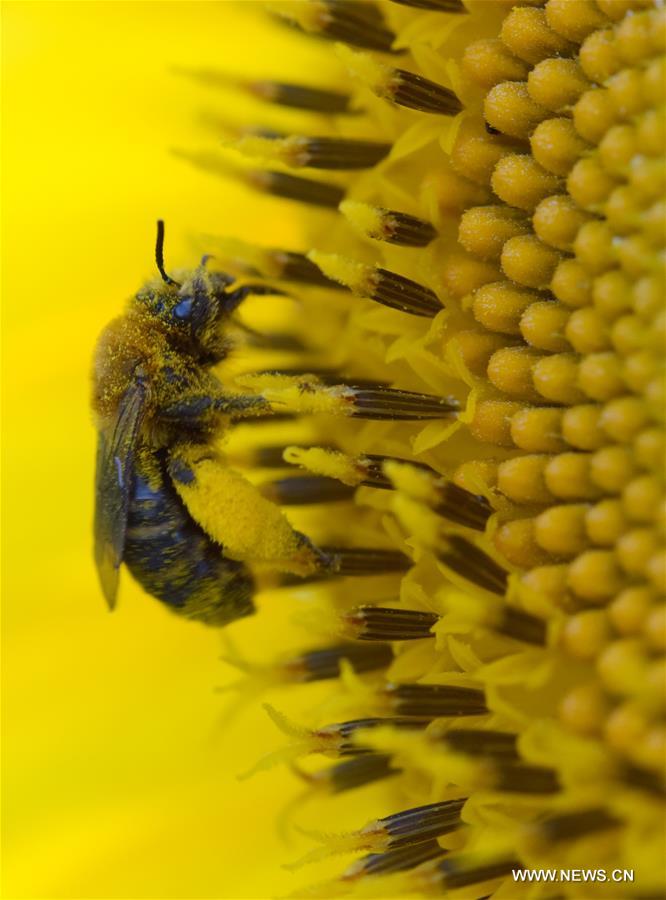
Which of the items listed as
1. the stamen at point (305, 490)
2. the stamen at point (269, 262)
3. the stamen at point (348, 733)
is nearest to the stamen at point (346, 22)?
the stamen at point (269, 262)

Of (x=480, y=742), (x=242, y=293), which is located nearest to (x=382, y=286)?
(x=242, y=293)

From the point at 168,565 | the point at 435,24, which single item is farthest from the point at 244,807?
the point at 435,24

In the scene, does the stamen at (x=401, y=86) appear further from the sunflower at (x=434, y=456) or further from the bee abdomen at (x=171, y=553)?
the bee abdomen at (x=171, y=553)

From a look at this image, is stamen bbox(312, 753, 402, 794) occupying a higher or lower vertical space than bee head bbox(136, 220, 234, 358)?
lower

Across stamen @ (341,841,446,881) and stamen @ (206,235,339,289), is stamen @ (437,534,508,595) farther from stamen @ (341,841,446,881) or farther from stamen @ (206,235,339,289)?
stamen @ (206,235,339,289)

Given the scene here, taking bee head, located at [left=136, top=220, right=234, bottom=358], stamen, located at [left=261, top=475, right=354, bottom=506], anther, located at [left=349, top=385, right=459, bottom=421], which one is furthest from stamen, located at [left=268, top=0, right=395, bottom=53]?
stamen, located at [left=261, top=475, right=354, bottom=506]

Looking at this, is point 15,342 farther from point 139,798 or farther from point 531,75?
point 531,75
